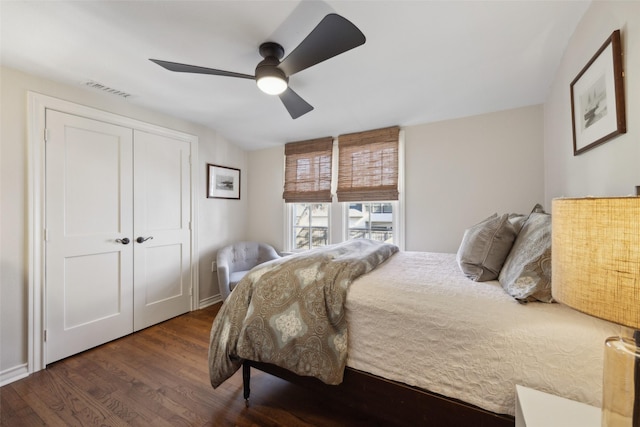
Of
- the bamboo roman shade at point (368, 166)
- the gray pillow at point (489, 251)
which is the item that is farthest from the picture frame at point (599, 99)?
the bamboo roman shade at point (368, 166)

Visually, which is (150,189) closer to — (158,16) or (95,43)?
(95,43)

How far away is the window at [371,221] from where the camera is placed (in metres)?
3.17

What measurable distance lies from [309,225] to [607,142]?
2.96 m

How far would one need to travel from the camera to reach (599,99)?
1299mm

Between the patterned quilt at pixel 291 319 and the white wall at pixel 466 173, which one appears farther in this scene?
the white wall at pixel 466 173

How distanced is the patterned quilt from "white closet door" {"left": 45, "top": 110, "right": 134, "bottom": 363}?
1.62 metres

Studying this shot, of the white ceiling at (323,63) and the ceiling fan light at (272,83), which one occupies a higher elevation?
the white ceiling at (323,63)

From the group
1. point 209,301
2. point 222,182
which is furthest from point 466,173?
point 209,301

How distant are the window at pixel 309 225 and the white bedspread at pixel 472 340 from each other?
2077 millimetres

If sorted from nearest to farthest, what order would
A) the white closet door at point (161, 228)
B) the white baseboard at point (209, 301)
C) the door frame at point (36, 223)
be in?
the door frame at point (36, 223)
the white closet door at point (161, 228)
the white baseboard at point (209, 301)

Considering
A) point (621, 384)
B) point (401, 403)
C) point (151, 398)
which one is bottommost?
point (151, 398)

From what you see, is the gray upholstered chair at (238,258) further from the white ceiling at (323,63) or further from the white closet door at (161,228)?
the white ceiling at (323,63)

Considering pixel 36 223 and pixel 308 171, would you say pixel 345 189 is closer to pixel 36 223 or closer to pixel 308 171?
pixel 308 171

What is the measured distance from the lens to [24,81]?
6.60 feet
